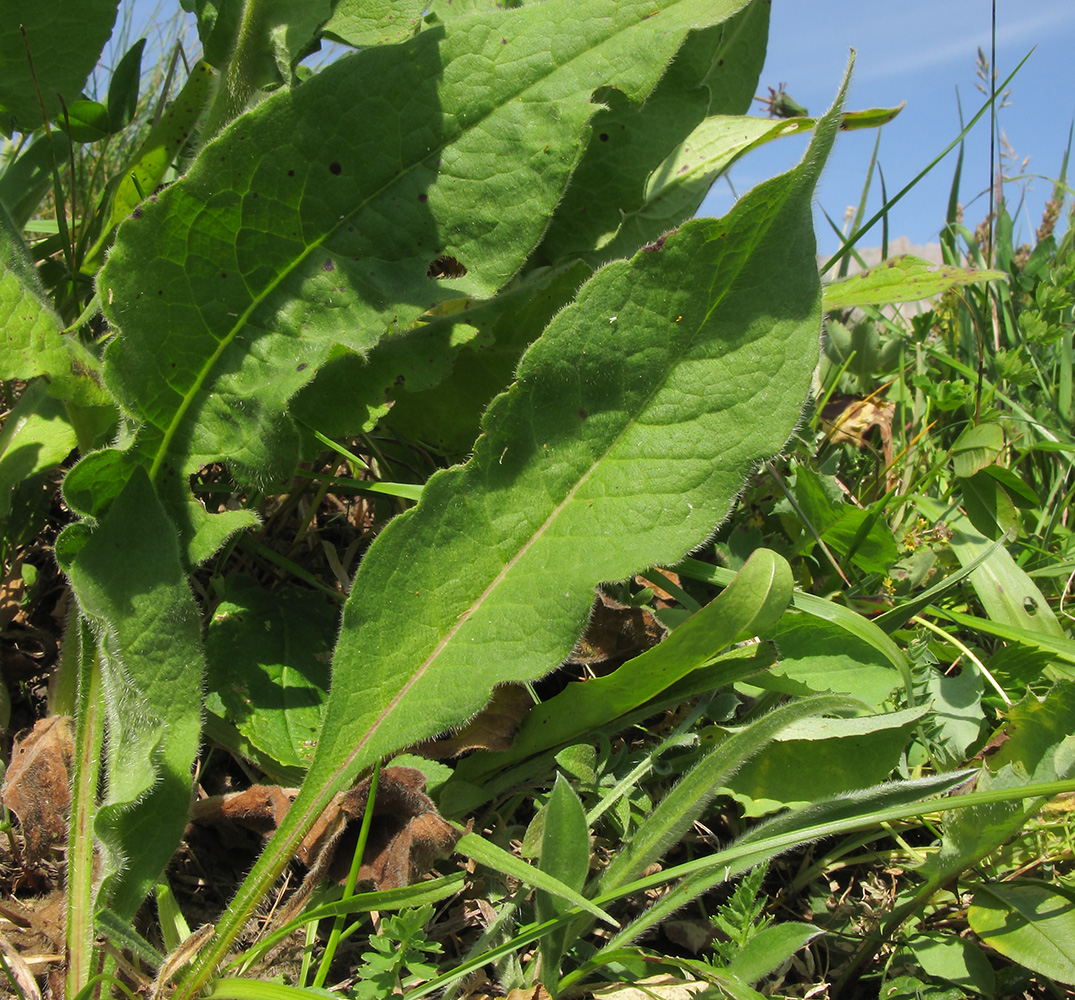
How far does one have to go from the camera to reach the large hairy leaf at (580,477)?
1342 mm

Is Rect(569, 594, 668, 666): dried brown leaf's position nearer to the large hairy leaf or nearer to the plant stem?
the large hairy leaf

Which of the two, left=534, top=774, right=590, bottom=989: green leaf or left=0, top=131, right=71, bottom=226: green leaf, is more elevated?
left=0, top=131, right=71, bottom=226: green leaf

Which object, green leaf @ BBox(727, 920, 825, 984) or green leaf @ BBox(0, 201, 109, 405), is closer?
green leaf @ BBox(727, 920, 825, 984)

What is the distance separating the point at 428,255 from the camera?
4.78ft

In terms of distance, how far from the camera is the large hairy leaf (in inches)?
52.8

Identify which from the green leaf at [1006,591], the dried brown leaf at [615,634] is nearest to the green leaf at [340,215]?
the dried brown leaf at [615,634]

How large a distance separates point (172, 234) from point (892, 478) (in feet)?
6.25

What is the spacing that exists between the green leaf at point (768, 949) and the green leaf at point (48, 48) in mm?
2007

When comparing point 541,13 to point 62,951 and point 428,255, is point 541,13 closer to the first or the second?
point 428,255

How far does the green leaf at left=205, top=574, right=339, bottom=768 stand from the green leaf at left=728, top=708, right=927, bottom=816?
2.47ft

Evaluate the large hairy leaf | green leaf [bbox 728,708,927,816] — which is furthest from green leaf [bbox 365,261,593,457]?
green leaf [bbox 728,708,927,816]

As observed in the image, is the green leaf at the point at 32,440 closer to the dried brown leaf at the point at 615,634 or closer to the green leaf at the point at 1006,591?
the dried brown leaf at the point at 615,634

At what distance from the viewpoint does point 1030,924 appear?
1.33m

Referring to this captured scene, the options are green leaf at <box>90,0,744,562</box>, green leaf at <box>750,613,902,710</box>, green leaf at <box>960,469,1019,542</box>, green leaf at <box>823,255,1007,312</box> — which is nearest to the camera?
green leaf at <box>90,0,744,562</box>
